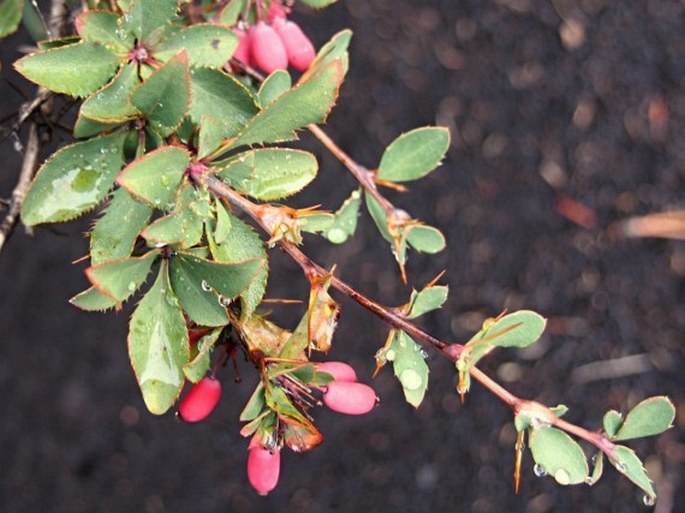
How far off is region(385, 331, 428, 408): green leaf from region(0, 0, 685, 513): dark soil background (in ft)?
3.93

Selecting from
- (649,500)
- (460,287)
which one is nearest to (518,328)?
(649,500)

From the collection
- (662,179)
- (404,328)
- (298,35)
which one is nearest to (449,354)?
(404,328)

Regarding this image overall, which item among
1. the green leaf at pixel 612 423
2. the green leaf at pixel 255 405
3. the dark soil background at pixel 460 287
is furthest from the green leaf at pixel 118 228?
the dark soil background at pixel 460 287

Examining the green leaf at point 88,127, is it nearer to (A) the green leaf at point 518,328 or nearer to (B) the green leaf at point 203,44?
(B) the green leaf at point 203,44

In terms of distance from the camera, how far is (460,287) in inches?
75.2

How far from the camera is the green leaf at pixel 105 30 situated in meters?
0.63

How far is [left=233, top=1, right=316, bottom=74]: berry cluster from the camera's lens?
2.70 feet

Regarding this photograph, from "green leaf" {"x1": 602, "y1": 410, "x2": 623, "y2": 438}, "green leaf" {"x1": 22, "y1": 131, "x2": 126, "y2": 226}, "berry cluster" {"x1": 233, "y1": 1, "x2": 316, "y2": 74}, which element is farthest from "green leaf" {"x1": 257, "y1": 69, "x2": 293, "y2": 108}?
"green leaf" {"x1": 602, "y1": 410, "x2": 623, "y2": 438}

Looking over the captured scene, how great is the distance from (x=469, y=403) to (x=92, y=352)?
807mm

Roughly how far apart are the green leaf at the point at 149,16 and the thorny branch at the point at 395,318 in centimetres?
14

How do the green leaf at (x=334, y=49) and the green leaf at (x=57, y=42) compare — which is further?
the green leaf at (x=334, y=49)

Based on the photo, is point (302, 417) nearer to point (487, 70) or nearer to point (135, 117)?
point (135, 117)

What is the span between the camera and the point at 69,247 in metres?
1.88

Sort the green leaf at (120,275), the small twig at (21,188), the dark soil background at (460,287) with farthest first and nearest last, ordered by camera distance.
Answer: the dark soil background at (460,287)
the small twig at (21,188)
the green leaf at (120,275)
